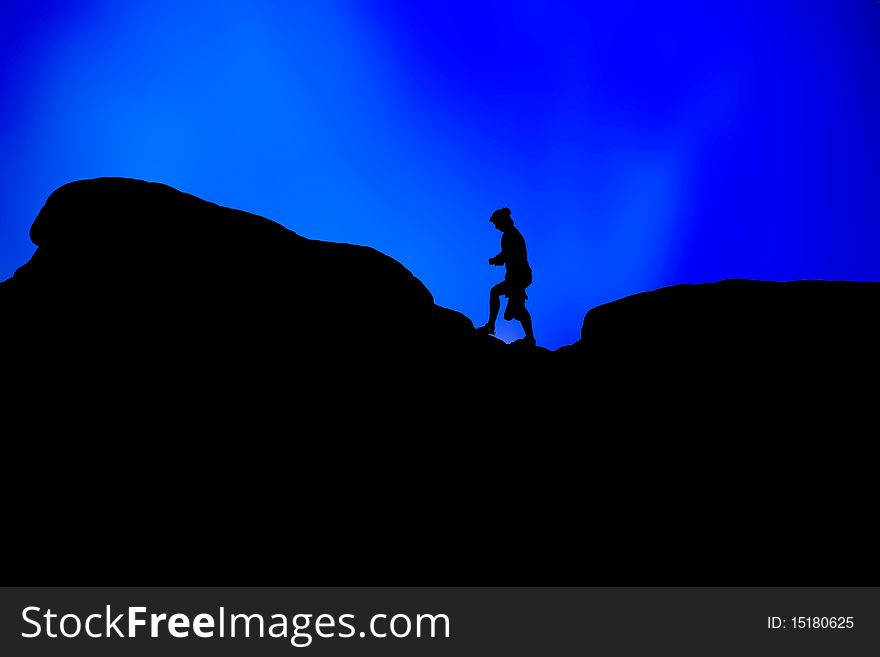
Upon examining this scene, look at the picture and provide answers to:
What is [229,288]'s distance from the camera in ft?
24.5

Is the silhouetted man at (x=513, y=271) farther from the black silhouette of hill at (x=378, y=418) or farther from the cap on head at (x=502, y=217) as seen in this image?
the black silhouette of hill at (x=378, y=418)

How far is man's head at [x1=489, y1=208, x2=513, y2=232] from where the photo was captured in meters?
11.7

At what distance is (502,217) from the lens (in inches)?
461

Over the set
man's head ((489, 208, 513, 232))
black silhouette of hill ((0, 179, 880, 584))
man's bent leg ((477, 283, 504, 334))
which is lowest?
black silhouette of hill ((0, 179, 880, 584))

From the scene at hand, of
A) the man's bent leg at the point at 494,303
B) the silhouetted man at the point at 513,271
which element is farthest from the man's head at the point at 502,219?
the man's bent leg at the point at 494,303

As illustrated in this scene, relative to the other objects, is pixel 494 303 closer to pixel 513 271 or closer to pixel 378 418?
pixel 513 271

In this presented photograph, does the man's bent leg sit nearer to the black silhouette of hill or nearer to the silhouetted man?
the silhouetted man

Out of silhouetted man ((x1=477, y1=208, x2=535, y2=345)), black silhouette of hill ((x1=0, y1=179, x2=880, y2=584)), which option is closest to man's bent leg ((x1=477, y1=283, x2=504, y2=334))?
silhouetted man ((x1=477, y1=208, x2=535, y2=345))

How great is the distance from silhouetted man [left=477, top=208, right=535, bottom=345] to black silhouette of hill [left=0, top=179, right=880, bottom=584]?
3.02 m

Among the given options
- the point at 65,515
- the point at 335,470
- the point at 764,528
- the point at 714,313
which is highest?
the point at 714,313

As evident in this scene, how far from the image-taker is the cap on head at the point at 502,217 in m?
11.7
